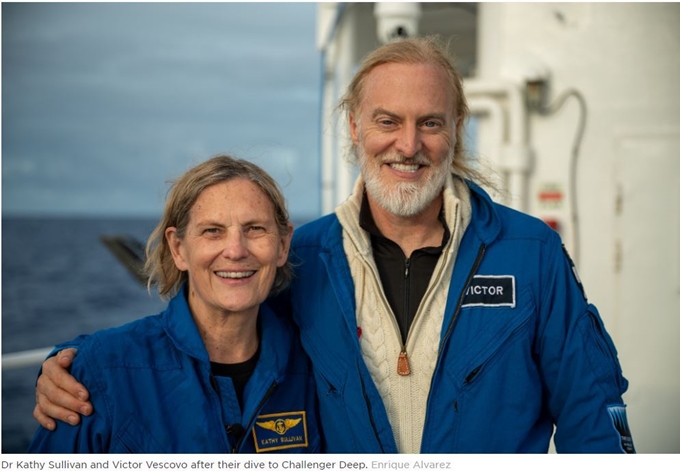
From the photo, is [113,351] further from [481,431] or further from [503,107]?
[503,107]

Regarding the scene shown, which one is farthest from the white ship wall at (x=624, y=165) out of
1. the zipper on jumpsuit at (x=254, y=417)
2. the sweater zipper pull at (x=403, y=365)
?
the zipper on jumpsuit at (x=254, y=417)

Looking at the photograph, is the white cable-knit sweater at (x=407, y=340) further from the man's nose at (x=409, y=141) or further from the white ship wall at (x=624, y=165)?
the white ship wall at (x=624, y=165)

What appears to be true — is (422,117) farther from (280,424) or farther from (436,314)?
(280,424)

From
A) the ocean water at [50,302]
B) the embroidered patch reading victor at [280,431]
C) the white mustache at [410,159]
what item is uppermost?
the white mustache at [410,159]

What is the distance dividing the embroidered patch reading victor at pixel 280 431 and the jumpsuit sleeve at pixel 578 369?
70 cm

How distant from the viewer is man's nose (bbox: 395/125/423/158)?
2242 mm

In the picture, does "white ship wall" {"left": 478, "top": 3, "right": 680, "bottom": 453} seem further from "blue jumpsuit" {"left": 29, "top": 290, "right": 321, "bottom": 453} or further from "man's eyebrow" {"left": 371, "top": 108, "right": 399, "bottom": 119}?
"blue jumpsuit" {"left": 29, "top": 290, "right": 321, "bottom": 453}

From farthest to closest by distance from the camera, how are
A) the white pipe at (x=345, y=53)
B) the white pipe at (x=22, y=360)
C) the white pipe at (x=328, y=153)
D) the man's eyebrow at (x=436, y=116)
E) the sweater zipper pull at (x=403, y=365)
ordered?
the white pipe at (x=328, y=153) < the white pipe at (x=345, y=53) < the white pipe at (x=22, y=360) < the man's eyebrow at (x=436, y=116) < the sweater zipper pull at (x=403, y=365)

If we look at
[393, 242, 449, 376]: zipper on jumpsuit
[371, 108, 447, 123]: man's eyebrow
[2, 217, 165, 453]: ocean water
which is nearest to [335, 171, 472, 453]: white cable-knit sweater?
[393, 242, 449, 376]: zipper on jumpsuit

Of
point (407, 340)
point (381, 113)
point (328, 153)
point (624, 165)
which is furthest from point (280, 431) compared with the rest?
point (328, 153)

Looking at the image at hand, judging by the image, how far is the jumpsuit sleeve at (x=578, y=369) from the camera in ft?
6.98

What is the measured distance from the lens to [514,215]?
2311 mm

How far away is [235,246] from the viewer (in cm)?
205

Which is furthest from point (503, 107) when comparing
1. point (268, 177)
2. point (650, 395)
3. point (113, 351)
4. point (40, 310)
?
point (40, 310)
